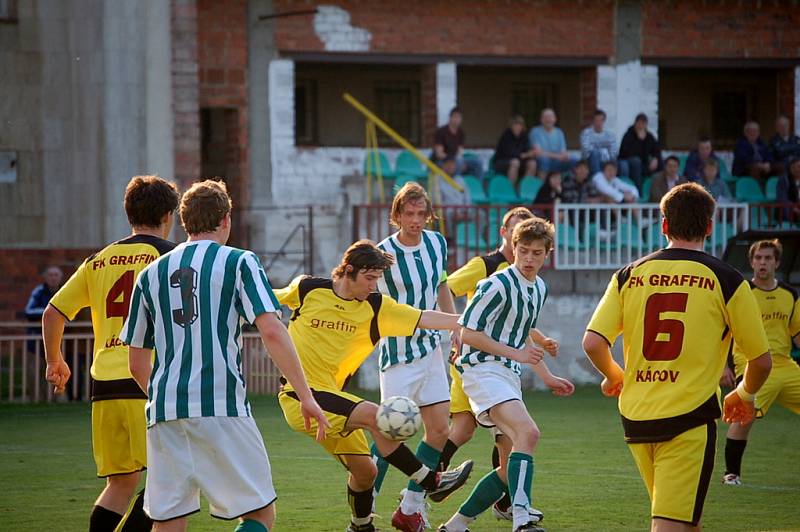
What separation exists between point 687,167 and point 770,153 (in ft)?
6.99

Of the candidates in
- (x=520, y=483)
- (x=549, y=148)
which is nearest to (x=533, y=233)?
(x=520, y=483)

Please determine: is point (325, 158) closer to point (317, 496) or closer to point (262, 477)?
point (317, 496)

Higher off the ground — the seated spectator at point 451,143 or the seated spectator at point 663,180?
the seated spectator at point 451,143

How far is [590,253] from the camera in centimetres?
1994

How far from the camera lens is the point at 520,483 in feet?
26.2

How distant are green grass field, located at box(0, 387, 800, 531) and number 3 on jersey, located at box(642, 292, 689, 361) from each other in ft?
8.98

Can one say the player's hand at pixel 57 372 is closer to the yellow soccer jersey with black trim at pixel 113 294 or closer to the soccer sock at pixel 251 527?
the yellow soccer jersey with black trim at pixel 113 294

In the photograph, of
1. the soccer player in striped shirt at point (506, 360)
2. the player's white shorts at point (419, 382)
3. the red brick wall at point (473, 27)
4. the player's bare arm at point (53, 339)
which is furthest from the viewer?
the red brick wall at point (473, 27)

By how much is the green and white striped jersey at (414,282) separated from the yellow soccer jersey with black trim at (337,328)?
1.43 metres

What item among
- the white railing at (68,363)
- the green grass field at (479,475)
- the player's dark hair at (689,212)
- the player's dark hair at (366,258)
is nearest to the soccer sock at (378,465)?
the green grass field at (479,475)

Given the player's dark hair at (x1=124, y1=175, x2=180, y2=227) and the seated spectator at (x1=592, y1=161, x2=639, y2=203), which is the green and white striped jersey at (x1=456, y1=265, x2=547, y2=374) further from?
the seated spectator at (x1=592, y1=161, x2=639, y2=203)

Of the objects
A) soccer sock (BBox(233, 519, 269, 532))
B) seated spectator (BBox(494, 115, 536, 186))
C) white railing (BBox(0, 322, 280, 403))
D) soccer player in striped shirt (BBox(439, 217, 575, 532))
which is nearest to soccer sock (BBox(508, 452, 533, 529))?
soccer player in striped shirt (BBox(439, 217, 575, 532))

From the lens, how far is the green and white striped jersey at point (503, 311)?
27.1 feet

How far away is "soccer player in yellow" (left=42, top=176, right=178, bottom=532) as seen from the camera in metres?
6.98
